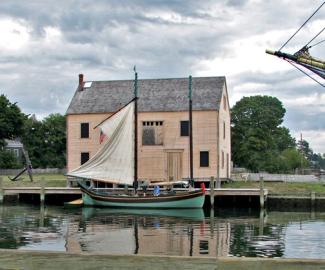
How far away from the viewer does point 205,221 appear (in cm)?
3362

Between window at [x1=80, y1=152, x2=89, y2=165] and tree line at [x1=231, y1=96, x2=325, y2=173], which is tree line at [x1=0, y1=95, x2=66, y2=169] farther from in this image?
window at [x1=80, y1=152, x2=89, y2=165]

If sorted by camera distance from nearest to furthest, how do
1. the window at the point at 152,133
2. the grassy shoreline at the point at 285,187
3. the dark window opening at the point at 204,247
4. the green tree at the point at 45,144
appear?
1. the dark window opening at the point at 204,247
2. the grassy shoreline at the point at 285,187
3. the window at the point at 152,133
4. the green tree at the point at 45,144

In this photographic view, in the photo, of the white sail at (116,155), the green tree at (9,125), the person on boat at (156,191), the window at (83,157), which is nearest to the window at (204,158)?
the person on boat at (156,191)

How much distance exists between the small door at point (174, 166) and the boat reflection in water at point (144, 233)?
7588 mm

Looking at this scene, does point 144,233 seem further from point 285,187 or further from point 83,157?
point 83,157

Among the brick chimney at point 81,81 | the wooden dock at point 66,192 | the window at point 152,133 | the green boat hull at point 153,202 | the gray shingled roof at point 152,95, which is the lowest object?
the green boat hull at point 153,202

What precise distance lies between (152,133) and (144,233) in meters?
23.3

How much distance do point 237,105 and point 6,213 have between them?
59.3 meters

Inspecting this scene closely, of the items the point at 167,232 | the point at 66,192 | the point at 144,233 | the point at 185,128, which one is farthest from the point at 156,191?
the point at 144,233

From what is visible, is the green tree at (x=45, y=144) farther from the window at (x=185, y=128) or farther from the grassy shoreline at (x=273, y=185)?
the window at (x=185, y=128)

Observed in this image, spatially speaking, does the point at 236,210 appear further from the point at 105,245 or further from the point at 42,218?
the point at 105,245

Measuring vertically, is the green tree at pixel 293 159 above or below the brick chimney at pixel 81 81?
below

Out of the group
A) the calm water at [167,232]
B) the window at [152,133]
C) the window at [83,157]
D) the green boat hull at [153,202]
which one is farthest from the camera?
the window at [83,157]

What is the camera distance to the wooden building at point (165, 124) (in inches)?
1918
